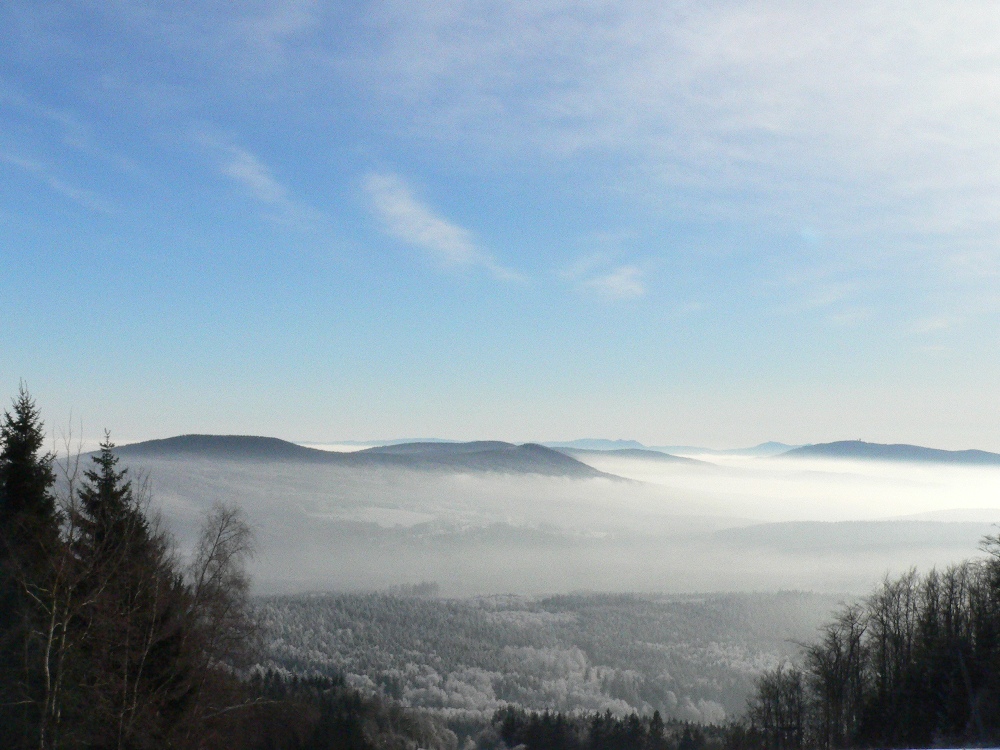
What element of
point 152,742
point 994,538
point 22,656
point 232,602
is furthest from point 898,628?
point 22,656

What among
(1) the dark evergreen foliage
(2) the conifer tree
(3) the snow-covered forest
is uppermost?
(2) the conifer tree

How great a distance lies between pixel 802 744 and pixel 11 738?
120ft

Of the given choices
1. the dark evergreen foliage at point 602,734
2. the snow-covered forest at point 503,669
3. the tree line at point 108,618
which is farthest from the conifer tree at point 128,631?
the snow-covered forest at point 503,669

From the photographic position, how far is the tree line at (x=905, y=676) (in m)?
30.9

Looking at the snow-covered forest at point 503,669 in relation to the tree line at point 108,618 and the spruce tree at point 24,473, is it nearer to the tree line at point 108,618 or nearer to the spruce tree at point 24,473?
the tree line at point 108,618

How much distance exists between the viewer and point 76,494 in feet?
80.3

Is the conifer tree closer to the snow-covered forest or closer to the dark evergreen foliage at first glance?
the dark evergreen foliage

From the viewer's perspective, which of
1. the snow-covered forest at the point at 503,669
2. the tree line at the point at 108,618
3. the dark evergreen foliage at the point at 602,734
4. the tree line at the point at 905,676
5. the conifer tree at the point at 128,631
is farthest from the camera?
the snow-covered forest at the point at 503,669

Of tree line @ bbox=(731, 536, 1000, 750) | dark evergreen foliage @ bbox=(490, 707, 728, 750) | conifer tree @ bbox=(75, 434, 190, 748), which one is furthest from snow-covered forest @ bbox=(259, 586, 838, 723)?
conifer tree @ bbox=(75, 434, 190, 748)

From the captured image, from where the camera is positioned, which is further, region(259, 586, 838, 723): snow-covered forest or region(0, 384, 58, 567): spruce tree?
region(259, 586, 838, 723): snow-covered forest

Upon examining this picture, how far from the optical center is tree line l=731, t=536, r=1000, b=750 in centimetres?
3092

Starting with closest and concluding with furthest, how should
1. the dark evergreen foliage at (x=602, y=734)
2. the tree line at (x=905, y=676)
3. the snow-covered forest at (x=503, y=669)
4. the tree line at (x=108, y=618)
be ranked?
the tree line at (x=108, y=618)
the tree line at (x=905, y=676)
the dark evergreen foliage at (x=602, y=734)
the snow-covered forest at (x=503, y=669)

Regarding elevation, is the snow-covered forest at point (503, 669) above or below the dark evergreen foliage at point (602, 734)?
below

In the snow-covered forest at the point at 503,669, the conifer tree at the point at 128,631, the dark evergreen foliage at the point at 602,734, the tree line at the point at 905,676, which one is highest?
the conifer tree at the point at 128,631
